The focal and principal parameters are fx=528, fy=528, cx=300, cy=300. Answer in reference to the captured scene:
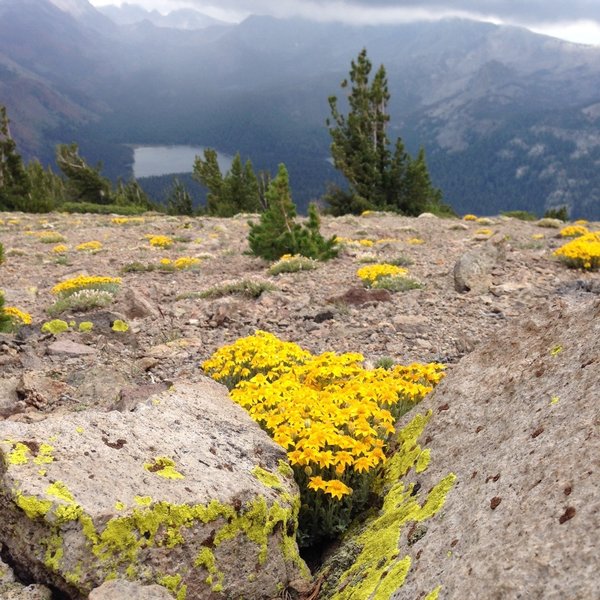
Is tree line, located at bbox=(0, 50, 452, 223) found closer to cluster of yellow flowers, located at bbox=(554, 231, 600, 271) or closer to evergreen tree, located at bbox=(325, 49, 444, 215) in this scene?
evergreen tree, located at bbox=(325, 49, 444, 215)

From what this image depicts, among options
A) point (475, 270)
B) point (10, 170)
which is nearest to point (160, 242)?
point (475, 270)

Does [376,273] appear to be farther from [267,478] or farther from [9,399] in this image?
[267,478]

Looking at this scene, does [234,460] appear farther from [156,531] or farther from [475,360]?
[475,360]

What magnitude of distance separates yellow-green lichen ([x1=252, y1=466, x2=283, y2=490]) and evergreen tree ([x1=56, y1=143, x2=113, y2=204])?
6644cm

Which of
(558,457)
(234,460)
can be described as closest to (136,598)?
(234,460)

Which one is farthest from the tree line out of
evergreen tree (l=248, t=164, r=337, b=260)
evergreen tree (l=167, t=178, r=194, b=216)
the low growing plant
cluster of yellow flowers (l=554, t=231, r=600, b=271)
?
cluster of yellow flowers (l=554, t=231, r=600, b=271)

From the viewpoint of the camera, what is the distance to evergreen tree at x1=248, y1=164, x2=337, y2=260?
15.0 m

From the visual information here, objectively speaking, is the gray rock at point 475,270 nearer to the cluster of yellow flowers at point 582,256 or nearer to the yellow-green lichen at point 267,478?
the cluster of yellow flowers at point 582,256

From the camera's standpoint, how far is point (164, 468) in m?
3.39

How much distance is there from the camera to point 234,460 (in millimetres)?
3764

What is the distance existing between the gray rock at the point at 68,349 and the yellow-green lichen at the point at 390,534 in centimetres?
533

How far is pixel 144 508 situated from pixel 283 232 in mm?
13108

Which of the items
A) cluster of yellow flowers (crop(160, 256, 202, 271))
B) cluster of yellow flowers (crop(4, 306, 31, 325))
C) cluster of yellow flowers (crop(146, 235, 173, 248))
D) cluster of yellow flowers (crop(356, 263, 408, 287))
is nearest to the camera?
cluster of yellow flowers (crop(4, 306, 31, 325))

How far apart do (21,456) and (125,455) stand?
2.00 ft
